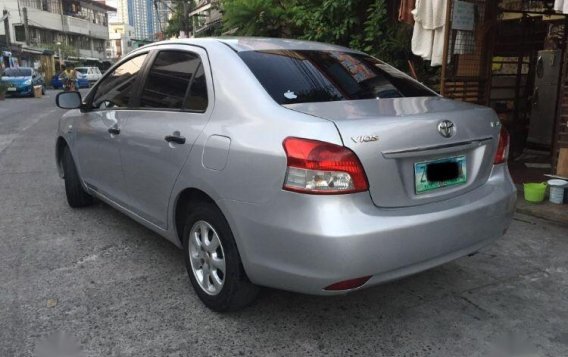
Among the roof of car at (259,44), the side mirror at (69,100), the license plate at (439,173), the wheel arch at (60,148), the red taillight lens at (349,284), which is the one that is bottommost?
the red taillight lens at (349,284)

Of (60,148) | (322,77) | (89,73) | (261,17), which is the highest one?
(261,17)

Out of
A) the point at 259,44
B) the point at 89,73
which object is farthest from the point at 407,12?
the point at 89,73

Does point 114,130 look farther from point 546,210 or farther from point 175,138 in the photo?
point 546,210

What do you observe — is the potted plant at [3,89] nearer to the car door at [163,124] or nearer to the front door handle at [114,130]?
the front door handle at [114,130]

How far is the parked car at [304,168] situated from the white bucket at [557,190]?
92.9 inches

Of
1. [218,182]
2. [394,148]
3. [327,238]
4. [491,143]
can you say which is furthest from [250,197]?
[491,143]

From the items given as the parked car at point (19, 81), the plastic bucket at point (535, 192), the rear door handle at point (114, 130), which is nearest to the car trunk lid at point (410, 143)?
the rear door handle at point (114, 130)

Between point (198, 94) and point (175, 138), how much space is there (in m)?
0.31

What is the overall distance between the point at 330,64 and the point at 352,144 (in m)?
1.01

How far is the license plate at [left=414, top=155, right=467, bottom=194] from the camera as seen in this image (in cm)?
257

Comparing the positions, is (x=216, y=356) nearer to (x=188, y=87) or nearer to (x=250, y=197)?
(x=250, y=197)

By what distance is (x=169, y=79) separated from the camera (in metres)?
3.48

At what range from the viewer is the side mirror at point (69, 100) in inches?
183

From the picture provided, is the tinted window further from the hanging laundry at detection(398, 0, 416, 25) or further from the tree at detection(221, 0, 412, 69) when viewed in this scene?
the tree at detection(221, 0, 412, 69)
